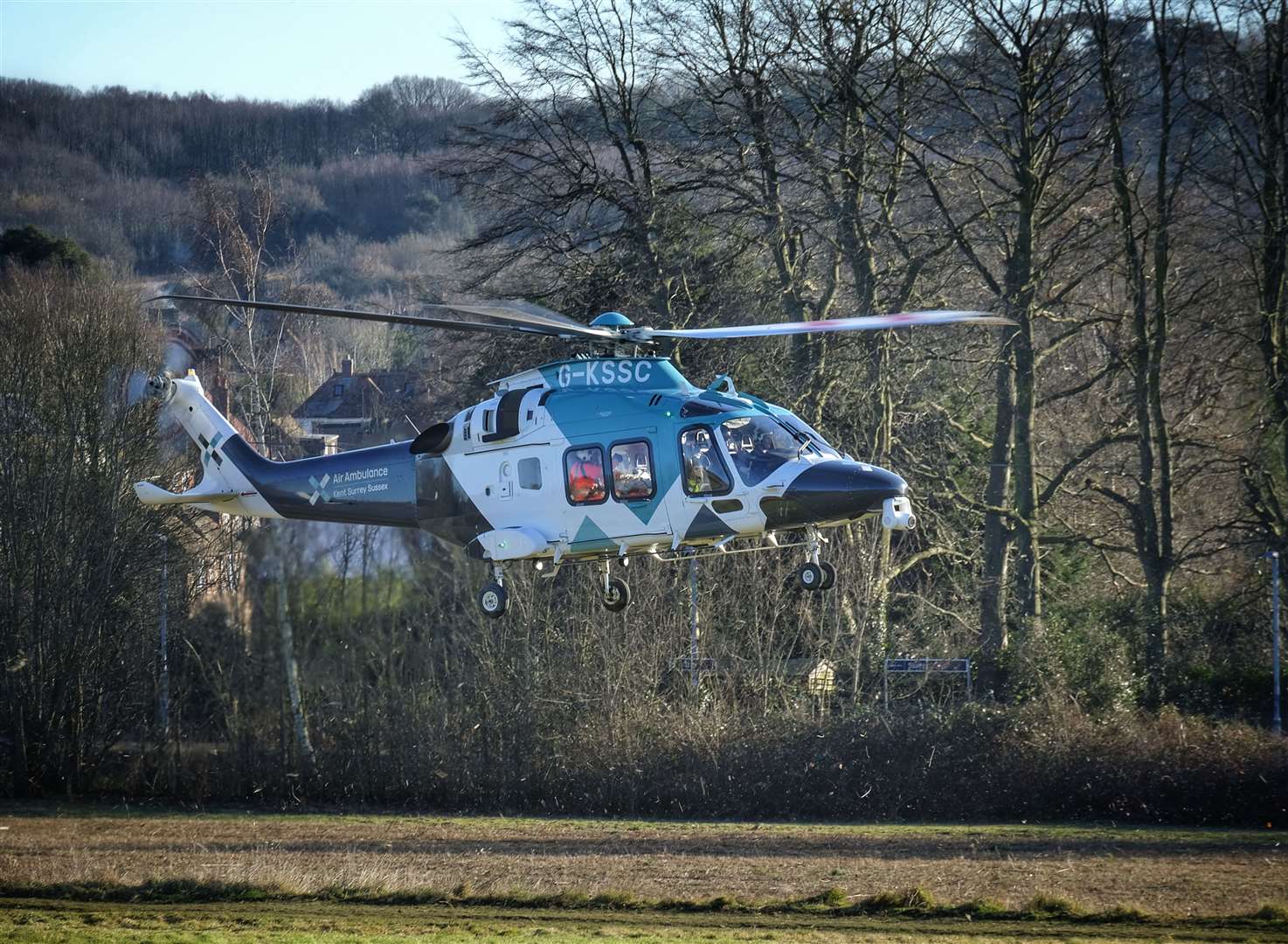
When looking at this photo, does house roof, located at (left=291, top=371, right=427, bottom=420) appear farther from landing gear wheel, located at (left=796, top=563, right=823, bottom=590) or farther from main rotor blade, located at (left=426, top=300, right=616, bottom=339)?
landing gear wheel, located at (left=796, top=563, right=823, bottom=590)

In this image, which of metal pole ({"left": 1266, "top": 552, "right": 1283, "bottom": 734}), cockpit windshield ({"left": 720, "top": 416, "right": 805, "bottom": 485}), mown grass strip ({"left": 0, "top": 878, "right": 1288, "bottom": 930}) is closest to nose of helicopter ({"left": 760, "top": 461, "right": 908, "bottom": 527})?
cockpit windshield ({"left": 720, "top": 416, "right": 805, "bottom": 485})

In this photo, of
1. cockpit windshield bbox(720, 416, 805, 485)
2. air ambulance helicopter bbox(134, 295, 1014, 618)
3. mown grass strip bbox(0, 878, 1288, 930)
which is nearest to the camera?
air ambulance helicopter bbox(134, 295, 1014, 618)

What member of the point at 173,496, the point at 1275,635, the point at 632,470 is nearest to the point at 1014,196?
the point at 1275,635

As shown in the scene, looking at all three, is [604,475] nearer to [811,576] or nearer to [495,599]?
[495,599]

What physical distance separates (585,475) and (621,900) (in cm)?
642

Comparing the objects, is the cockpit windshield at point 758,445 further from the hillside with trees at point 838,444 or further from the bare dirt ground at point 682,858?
the hillside with trees at point 838,444

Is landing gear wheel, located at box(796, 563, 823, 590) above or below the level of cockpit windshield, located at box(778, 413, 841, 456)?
below

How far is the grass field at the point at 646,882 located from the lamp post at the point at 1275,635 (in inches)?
192

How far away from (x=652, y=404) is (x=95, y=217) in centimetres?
4223

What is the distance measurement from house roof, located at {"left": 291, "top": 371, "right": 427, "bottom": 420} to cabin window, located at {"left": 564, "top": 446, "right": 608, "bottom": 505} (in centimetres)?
2097

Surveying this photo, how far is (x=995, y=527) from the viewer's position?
1179 inches

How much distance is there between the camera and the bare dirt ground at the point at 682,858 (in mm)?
19438

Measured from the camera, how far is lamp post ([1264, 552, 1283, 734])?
90.7 feet

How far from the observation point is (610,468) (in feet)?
51.7
